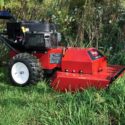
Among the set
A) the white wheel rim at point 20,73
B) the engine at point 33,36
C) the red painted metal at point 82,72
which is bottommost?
the white wheel rim at point 20,73

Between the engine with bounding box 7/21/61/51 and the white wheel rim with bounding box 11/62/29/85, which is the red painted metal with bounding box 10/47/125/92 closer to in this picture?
the engine with bounding box 7/21/61/51

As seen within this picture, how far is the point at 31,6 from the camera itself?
10.3 metres

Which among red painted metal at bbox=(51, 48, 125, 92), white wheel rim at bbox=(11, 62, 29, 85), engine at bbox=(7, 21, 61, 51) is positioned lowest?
white wheel rim at bbox=(11, 62, 29, 85)

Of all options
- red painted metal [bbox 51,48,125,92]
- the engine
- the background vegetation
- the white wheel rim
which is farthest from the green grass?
the engine

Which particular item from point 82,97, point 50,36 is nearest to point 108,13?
point 50,36

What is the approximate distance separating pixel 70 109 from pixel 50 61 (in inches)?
85.4

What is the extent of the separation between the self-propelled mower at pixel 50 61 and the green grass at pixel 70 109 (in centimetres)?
50

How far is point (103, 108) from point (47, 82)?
225 centimetres

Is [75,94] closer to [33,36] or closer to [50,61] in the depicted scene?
[50,61]

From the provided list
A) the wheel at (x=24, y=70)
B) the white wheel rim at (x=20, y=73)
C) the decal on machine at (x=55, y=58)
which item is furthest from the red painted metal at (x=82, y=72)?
the white wheel rim at (x=20, y=73)

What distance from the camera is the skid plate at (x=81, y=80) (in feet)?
21.7

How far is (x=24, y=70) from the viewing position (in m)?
7.60

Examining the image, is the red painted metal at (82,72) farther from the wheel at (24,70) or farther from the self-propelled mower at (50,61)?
the wheel at (24,70)

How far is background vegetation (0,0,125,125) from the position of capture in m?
5.48
